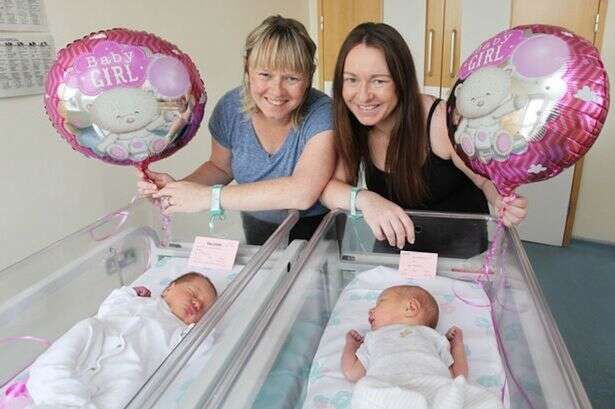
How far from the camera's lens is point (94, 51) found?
1257 mm

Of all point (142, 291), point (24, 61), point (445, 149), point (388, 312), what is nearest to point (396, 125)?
point (445, 149)

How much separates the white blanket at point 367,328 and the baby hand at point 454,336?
1.3 inches

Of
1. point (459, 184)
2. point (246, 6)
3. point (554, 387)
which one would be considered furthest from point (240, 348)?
point (246, 6)

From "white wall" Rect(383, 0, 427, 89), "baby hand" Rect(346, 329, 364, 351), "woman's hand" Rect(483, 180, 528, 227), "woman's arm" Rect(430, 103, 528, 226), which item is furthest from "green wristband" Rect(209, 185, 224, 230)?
"white wall" Rect(383, 0, 427, 89)

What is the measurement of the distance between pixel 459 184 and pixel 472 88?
19.7 inches

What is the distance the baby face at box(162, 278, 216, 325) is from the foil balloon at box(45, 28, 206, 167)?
43cm

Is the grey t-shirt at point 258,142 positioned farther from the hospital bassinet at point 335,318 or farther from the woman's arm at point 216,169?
the hospital bassinet at point 335,318

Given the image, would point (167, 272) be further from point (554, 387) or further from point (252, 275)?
point (554, 387)

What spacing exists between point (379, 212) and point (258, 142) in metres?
0.50

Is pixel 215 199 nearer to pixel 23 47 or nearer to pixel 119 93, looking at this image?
pixel 119 93

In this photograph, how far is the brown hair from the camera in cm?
130

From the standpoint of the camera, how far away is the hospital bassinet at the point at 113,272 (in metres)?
1.26

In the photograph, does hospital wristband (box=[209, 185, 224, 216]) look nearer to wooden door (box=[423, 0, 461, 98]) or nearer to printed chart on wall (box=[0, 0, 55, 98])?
printed chart on wall (box=[0, 0, 55, 98])

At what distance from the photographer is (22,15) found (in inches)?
70.2
